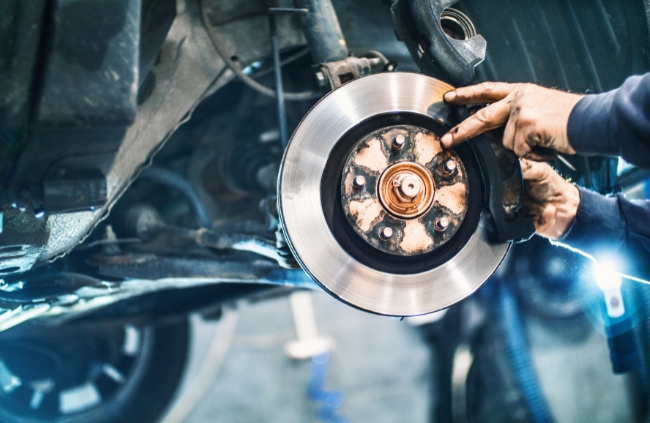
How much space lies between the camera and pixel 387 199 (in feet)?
2.51

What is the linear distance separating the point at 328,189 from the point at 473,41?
0.33m

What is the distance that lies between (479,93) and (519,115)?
70 millimetres

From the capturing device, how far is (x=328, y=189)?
77 centimetres

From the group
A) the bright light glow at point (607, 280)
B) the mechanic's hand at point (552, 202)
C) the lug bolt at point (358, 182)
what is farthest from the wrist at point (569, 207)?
the lug bolt at point (358, 182)

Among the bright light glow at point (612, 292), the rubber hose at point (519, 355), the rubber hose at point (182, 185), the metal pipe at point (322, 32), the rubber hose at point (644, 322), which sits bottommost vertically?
the rubber hose at point (519, 355)

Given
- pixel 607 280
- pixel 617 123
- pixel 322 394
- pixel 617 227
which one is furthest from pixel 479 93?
pixel 322 394

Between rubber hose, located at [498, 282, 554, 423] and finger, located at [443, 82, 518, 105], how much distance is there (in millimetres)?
1000

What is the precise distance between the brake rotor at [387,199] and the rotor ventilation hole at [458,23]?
0.12 metres

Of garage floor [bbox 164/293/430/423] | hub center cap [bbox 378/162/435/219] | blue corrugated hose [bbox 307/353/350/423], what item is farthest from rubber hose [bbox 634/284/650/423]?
blue corrugated hose [bbox 307/353/350/423]

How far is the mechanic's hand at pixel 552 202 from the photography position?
0.97 meters

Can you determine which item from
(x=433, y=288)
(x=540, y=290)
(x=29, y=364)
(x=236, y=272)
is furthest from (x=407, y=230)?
(x=29, y=364)

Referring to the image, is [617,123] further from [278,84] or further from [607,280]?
[607,280]

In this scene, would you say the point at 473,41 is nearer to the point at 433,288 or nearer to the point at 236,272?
the point at 433,288

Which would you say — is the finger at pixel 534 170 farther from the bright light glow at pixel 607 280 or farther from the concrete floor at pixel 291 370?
the concrete floor at pixel 291 370
